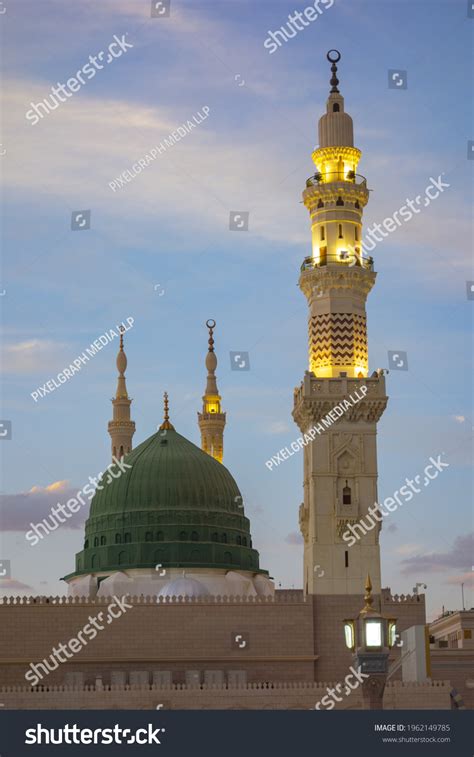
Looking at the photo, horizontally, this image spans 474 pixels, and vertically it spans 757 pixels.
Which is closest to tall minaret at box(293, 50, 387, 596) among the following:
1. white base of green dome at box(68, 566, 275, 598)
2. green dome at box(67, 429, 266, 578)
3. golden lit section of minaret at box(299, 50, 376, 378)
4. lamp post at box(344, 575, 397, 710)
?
golden lit section of minaret at box(299, 50, 376, 378)

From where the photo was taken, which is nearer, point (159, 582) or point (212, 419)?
point (159, 582)

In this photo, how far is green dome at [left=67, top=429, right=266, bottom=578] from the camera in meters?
68.4

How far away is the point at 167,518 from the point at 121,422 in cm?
1003

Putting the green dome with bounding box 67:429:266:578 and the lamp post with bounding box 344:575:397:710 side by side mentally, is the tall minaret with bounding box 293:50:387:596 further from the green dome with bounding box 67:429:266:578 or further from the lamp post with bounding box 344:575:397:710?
the lamp post with bounding box 344:575:397:710

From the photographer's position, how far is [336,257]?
64625mm

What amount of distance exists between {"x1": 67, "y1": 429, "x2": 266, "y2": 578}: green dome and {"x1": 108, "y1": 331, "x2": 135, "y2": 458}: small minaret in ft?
17.0

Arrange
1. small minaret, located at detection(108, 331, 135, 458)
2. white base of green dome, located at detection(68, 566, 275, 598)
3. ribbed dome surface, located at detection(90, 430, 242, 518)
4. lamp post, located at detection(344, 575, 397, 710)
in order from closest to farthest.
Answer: lamp post, located at detection(344, 575, 397, 710)
white base of green dome, located at detection(68, 566, 275, 598)
ribbed dome surface, located at detection(90, 430, 242, 518)
small minaret, located at detection(108, 331, 135, 458)

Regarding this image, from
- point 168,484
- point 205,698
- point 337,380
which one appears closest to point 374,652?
point 205,698

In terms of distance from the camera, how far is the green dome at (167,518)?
68438 millimetres

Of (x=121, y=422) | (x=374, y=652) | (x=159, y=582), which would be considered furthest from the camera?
(x=121, y=422)

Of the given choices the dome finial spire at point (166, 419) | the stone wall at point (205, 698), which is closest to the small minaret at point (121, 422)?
the dome finial spire at point (166, 419)

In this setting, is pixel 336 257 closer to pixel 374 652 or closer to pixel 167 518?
pixel 167 518
